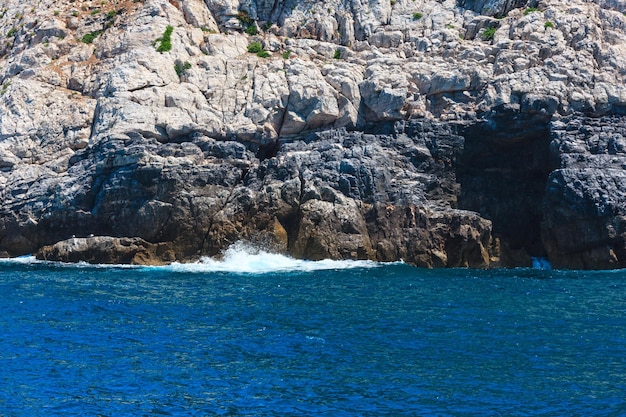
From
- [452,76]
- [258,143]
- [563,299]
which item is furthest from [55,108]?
[563,299]

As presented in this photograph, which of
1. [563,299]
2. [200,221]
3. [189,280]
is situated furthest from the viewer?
[200,221]

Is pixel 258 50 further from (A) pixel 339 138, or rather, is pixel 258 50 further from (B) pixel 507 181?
(B) pixel 507 181

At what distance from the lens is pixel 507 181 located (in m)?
48.3

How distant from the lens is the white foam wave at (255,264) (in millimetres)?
40500

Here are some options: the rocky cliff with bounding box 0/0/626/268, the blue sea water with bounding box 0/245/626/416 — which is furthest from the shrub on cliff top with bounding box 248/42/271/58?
the blue sea water with bounding box 0/245/626/416

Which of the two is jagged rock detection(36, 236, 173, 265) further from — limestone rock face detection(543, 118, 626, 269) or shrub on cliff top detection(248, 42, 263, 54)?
limestone rock face detection(543, 118, 626, 269)

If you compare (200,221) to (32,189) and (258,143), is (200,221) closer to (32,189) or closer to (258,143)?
(258,143)

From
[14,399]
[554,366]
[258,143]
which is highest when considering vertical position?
[258,143]

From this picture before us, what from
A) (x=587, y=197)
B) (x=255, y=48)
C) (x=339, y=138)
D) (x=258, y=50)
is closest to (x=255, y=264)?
(x=339, y=138)

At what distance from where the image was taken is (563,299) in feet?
101

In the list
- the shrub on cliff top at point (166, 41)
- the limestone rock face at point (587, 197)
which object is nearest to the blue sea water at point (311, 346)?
the limestone rock face at point (587, 197)

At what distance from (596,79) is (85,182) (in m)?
33.1

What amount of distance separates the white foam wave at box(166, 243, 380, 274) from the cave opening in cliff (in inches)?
380

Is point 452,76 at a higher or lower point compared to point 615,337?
higher
